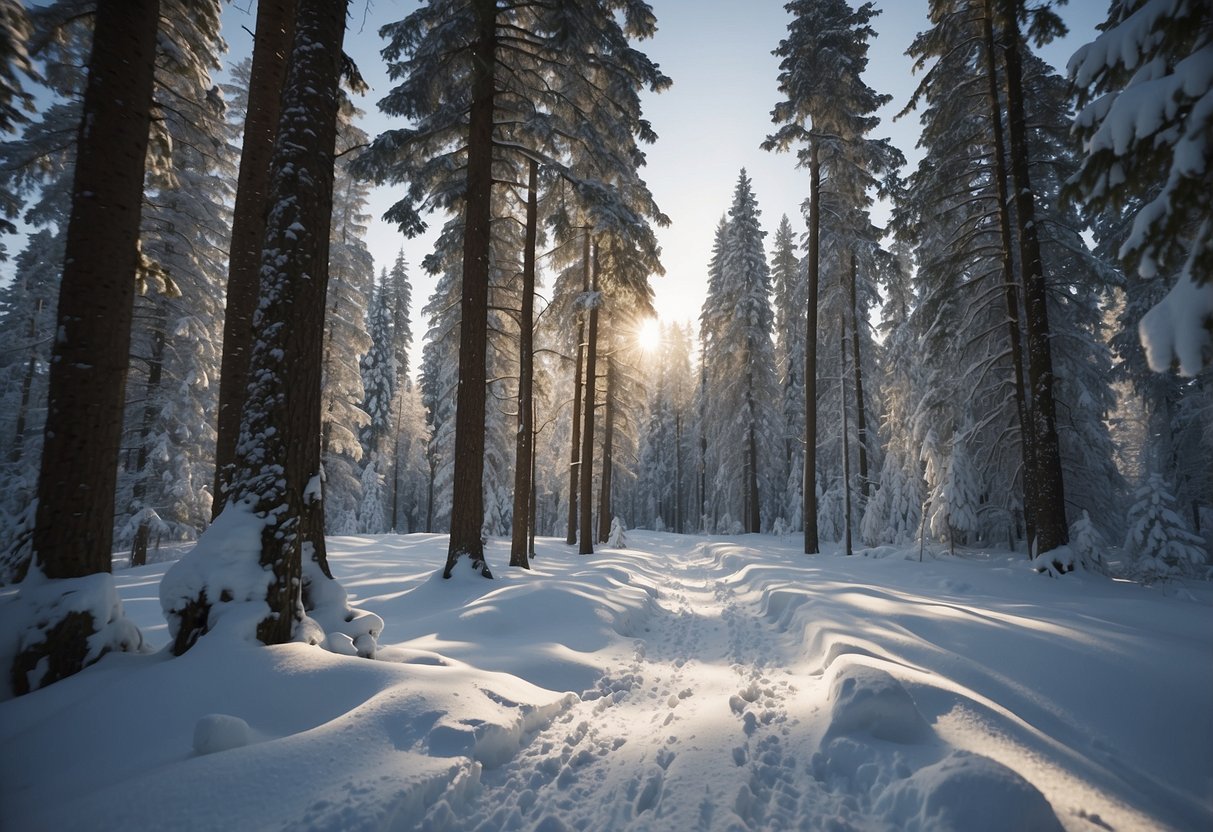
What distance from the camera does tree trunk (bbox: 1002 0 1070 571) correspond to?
354 inches

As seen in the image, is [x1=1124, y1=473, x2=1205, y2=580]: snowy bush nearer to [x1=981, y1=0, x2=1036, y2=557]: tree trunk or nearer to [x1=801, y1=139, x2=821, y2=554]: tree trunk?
[x1=981, y1=0, x2=1036, y2=557]: tree trunk

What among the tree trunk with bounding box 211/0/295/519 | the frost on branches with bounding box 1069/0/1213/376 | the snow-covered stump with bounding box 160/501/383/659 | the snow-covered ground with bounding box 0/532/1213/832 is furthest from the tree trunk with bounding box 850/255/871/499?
the snow-covered stump with bounding box 160/501/383/659

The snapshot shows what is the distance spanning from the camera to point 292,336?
162 inches

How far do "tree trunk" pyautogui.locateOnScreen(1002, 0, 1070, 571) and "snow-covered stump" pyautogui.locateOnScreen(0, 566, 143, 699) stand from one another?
13.5m

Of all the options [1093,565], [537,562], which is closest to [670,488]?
[537,562]

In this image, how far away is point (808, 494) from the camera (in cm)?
1458

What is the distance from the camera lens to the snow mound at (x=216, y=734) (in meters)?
2.42

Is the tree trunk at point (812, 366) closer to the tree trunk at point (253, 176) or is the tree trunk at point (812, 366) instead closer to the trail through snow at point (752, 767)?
the trail through snow at point (752, 767)

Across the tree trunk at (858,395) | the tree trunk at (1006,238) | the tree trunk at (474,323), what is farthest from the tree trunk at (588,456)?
the tree trunk at (858,395)

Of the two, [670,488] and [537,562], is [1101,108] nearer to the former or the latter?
[537,562]

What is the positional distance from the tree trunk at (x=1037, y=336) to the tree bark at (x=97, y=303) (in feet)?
45.2

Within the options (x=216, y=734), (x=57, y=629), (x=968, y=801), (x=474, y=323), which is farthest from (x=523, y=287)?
(x=968, y=801)

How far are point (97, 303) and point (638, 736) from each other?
18.8ft

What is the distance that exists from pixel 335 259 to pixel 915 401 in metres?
23.1
